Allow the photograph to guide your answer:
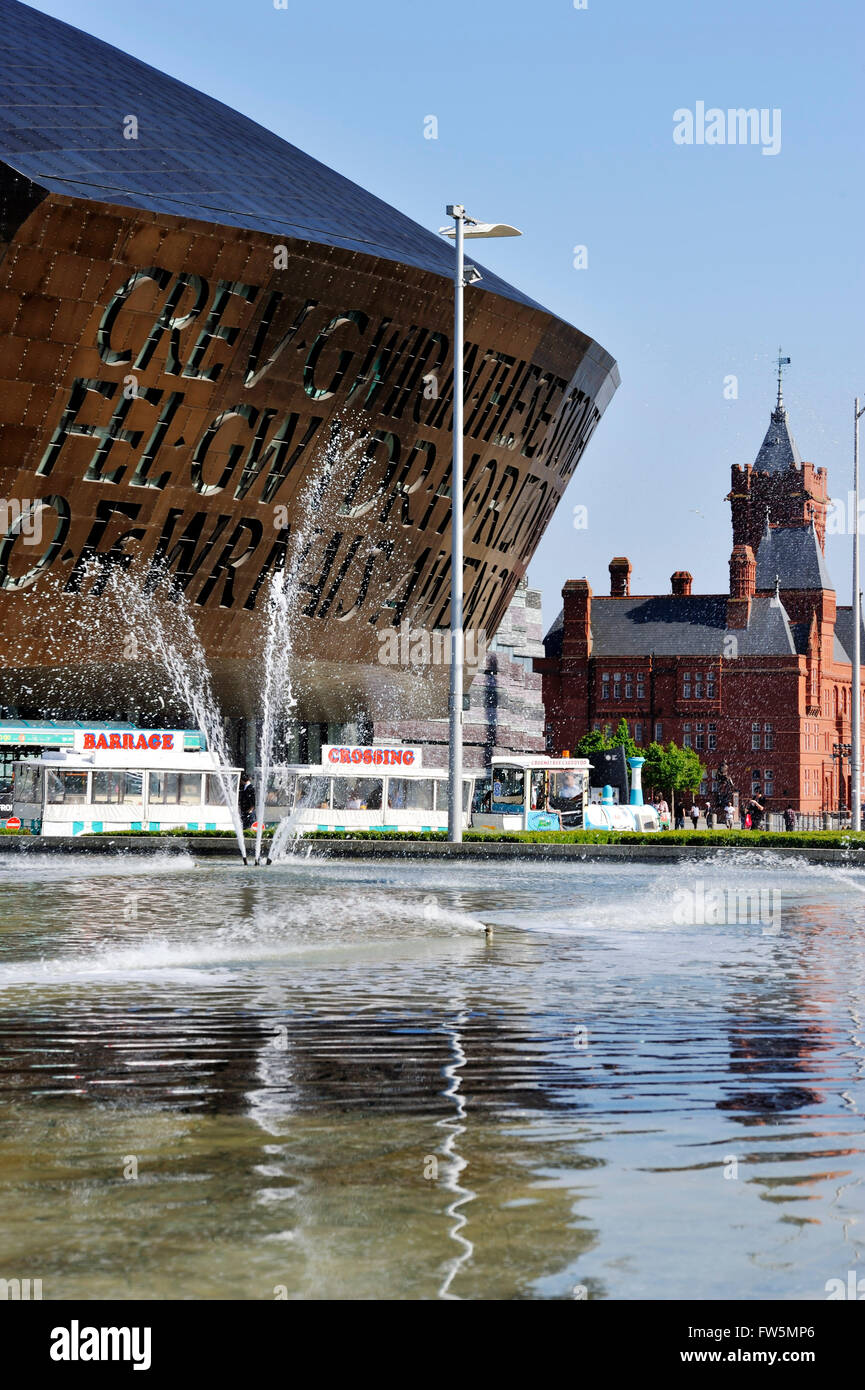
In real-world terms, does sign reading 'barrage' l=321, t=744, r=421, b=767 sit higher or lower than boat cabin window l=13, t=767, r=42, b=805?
higher

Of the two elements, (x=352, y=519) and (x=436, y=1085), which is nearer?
(x=436, y=1085)

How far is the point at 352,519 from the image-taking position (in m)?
43.0

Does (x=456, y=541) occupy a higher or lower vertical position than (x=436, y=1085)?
higher

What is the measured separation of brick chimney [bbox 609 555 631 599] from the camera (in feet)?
412

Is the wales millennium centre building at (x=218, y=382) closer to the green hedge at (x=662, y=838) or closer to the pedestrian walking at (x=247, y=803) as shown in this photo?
the pedestrian walking at (x=247, y=803)

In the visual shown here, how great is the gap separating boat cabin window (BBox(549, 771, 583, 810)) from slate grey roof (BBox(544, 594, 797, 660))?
6241 cm

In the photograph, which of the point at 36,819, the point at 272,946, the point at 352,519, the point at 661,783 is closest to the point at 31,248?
the point at 352,519

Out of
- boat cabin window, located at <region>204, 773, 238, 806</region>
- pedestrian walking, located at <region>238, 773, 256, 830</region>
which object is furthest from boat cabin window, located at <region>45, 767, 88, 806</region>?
pedestrian walking, located at <region>238, 773, 256, 830</region>

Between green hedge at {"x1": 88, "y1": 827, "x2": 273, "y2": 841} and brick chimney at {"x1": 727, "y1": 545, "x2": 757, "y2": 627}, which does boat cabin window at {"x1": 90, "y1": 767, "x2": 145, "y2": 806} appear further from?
brick chimney at {"x1": 727, "y1": 545, "x2": 757, "y2": 627}

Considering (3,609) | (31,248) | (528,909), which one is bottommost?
(528,909)
